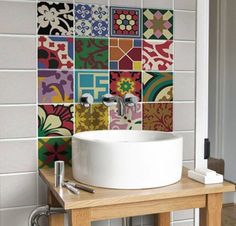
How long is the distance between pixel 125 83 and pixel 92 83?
0.46ft

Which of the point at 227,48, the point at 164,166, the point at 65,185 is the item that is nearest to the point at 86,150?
the point at 65,185

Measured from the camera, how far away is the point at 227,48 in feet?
11.7

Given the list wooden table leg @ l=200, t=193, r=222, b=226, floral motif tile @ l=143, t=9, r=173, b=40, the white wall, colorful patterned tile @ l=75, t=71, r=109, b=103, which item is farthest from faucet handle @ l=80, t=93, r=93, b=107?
the white wall

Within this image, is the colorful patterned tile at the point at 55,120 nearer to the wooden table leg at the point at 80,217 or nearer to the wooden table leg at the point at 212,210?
the wooden table leg at the point at 80,217

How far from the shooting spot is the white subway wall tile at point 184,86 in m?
1.70

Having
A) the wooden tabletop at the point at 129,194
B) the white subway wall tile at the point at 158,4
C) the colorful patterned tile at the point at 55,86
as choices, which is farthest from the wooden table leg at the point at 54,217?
the white subway wall tile at the point at 158,4

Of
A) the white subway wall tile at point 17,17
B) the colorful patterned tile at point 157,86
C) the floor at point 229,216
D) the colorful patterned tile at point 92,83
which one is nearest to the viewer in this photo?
the white subway wall tile at point 17,17

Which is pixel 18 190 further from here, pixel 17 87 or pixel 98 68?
pixel 98 68

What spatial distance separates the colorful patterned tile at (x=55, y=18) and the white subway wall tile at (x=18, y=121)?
0.99 ft

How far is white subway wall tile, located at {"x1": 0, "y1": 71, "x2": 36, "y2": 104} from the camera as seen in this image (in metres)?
1.45

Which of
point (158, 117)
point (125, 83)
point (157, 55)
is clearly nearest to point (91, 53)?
point (125, 83)

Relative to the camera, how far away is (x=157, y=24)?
5.40 feet

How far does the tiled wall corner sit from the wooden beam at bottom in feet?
1.47

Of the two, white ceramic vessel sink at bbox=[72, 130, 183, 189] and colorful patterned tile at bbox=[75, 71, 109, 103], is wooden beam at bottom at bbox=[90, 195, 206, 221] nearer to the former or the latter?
white ceramic vessel sink at bbox=[72, 130, 183, 189]
